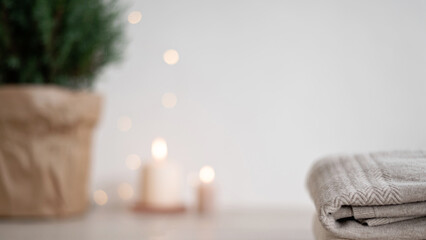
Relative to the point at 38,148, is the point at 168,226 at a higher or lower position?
lower

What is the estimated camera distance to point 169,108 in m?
1.21

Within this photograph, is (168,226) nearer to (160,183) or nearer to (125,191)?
(160,183)

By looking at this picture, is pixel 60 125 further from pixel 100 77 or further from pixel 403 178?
pixel 403 178

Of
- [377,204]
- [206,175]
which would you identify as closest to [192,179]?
[206,175]

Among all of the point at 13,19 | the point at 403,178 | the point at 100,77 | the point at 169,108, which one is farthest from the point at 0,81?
the point at 403,178

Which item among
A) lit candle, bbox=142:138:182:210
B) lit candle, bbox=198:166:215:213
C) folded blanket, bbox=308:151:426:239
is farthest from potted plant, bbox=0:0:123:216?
folded blanket, bbox=308:151:426:239

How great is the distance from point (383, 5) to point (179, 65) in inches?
24.3

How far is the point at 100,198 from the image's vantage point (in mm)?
1202

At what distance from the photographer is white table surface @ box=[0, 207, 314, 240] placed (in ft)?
2.41

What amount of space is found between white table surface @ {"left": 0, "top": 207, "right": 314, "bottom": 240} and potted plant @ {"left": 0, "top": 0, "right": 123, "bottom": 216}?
2.7 inches

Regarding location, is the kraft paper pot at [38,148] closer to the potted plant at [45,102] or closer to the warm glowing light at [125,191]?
the potted plant at [45,102]

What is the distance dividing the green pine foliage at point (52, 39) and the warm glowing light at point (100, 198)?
1.19 ft

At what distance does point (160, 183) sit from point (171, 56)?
39 centimetres

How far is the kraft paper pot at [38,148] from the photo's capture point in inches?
34.8
